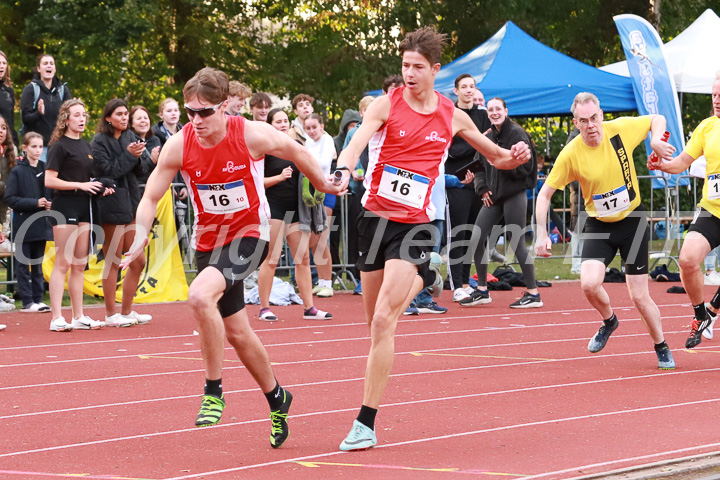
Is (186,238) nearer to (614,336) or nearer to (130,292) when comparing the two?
(130,292)

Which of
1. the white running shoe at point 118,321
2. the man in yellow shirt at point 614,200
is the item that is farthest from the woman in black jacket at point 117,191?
the man in yellow shirt at point 614,200

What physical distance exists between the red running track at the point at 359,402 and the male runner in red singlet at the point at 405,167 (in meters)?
0.85

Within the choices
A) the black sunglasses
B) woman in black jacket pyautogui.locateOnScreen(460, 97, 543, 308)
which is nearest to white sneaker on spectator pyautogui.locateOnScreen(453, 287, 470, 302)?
woman in black jacket pyautogui.locateOnScreen(460, 97, 543, 308)

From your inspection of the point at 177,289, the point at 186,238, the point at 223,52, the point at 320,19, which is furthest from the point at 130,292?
the point at 320,19

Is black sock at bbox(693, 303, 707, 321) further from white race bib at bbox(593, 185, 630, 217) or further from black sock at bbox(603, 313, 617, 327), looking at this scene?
white race bib at bbox(593, 185, 630, 217)

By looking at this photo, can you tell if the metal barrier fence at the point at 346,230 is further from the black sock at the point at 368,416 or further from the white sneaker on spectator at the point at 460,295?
the black sock at the point at 368,416

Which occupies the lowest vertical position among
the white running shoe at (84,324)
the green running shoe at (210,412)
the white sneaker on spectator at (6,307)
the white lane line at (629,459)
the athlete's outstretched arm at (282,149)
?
the white sneaker on spectator at (6,307)

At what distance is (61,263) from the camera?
1063 centimetres

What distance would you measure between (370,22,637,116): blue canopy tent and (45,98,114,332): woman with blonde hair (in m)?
7.95

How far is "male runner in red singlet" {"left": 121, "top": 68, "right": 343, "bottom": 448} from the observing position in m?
5.74

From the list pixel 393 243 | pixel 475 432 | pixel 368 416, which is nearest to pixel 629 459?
pixel 475 432

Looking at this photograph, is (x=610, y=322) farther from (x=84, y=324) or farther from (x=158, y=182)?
(x=84, y=324)

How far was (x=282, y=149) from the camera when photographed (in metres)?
5.84

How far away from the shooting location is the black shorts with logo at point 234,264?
5793 millimetres
